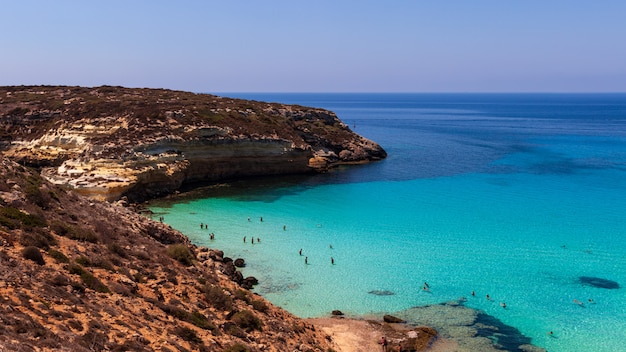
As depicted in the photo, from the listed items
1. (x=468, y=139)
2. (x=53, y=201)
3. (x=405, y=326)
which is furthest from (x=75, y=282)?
(x=468, y=139)

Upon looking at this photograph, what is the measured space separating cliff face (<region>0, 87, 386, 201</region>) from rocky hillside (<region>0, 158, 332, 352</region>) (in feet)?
92.4

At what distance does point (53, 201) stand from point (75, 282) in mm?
Answer: 9589

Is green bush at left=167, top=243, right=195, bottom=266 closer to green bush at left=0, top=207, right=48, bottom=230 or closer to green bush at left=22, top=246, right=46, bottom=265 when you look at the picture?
green bush at left=0, top=207, right=48, bottom=230

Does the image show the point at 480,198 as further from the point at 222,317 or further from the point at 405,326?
the point at 222,317

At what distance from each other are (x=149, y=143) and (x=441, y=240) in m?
38.3

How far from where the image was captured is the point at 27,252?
59.5 ft

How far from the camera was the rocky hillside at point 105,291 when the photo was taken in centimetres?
1462

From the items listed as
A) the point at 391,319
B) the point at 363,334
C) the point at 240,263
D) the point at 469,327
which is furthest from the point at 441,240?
the point at 363,334

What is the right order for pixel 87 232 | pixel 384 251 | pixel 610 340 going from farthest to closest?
pixel 384 251, pixel 610 340, pixel 87 232

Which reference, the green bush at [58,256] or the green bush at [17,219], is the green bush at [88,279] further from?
the green bush at [17,219]

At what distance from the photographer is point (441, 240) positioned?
41.5m

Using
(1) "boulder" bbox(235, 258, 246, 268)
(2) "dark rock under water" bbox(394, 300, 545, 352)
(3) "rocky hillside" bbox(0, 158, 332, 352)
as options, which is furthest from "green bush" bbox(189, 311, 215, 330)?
(1) "boulder" bbox(235, 258, 246, 268)

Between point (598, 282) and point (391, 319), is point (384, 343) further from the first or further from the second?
point (598, 282)

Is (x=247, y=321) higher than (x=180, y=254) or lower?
lower
